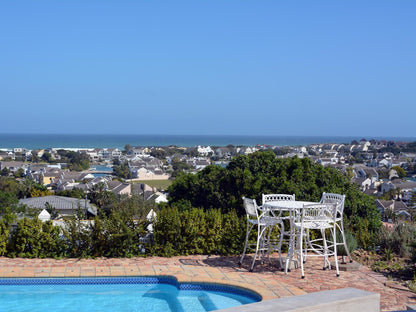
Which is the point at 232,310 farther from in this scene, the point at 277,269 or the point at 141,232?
the point at 141,232

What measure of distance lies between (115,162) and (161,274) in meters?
85.9

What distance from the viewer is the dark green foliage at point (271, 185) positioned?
901 centimetres

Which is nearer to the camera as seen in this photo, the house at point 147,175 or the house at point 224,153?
the house at point 147,175

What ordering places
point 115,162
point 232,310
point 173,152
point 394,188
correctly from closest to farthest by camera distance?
1. point 232,310
2. point 394,188
3. point 115,162
4. point 173,152

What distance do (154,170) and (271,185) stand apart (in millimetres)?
63214

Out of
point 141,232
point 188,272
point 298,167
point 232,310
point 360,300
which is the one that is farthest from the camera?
point 298,167

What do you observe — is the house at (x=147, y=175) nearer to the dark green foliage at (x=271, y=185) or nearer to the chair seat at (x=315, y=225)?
the dark green foliage at (x=271, y=185)

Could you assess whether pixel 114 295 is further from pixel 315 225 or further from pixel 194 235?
pixel 315 225

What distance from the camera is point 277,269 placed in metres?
6.34

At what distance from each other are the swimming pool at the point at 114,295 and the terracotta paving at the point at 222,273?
10 centimetres

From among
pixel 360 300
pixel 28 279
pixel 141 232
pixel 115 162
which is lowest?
pixel 115 162

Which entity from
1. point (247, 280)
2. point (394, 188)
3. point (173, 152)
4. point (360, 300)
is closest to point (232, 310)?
point (360, 300)

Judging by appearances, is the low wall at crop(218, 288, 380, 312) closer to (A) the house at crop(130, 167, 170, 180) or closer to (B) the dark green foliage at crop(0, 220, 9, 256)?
(B) the dark green foliage at crop(0, 220, 9, 256)

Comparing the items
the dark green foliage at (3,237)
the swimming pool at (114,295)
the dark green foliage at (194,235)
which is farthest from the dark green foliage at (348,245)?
the dark green foliage at (3,237)
